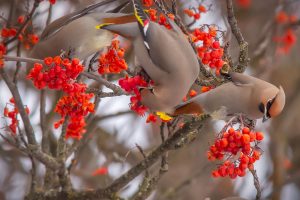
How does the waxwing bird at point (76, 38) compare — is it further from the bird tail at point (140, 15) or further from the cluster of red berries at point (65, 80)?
the bird tail at point (140, 15)

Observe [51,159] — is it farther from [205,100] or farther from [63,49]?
→ [205,100]

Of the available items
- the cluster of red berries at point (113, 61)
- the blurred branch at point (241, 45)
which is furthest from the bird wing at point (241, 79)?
the cluster of red berries at point (113, 61)

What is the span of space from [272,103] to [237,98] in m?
0.21

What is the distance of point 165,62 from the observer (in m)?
2.72

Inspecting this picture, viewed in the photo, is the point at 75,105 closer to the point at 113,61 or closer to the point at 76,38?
the point at 113,61

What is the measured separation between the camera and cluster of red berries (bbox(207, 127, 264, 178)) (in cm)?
276

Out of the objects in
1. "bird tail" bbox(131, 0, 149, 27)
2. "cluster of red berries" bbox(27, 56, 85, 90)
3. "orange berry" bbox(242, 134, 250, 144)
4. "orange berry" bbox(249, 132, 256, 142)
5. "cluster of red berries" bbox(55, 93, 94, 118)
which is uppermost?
"bird tail" bbox(131, 0, 149, 27)

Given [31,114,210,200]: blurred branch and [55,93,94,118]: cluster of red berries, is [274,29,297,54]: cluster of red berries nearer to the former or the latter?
[31,114,210,200]: blurred branch

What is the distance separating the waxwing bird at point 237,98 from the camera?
2.77 m

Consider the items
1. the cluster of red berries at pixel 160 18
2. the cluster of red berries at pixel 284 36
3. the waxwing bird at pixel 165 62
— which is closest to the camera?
the waxwing bird at pixel 165 62

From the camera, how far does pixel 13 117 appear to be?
11.9 ft

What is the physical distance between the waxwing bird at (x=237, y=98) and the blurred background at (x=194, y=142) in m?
1.47

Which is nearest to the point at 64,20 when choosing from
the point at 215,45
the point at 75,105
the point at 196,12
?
the point at 75,105

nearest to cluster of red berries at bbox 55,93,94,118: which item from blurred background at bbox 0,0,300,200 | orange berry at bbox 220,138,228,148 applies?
orange berry at bbox 220,138,228,148
